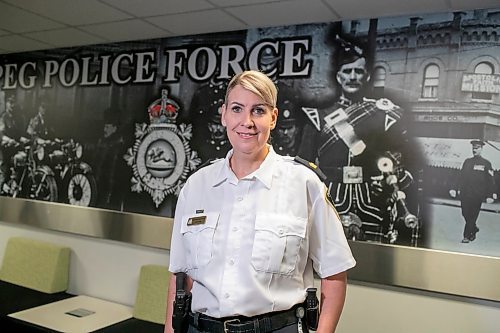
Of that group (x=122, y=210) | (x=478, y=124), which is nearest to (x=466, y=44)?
(x=478, y=124)

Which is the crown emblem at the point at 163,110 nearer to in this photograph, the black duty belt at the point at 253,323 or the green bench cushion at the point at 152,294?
the green bench cushion at the point at 152,294

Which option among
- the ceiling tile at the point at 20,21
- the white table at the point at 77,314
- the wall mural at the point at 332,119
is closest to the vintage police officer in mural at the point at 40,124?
the wall mural at the point at 332,119

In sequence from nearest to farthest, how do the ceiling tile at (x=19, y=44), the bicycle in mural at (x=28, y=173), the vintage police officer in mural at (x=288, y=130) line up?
the vintage police officer in mural at (x=288, y=130), the ceiling tile at (x=19, y=44), the bicycle in mural at (x=28, y=173)

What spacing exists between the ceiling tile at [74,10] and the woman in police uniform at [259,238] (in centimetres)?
190

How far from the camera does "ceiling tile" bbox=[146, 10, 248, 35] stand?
3.12 m

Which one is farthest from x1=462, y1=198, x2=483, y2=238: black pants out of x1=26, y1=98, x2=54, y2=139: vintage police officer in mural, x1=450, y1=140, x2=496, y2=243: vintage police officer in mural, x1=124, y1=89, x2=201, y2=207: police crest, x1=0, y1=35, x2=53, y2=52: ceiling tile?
x1=0, y1=35, x2=53, y2=52: ceiling tile

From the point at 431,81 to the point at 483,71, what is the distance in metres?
0.29

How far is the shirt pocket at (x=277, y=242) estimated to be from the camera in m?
1.57

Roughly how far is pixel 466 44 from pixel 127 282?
10.2 feet

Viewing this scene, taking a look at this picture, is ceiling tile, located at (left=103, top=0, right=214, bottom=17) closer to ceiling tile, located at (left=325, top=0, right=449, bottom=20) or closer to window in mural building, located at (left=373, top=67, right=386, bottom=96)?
ceiling tile, located at (left=325, top=0, right=449, bottom=20)

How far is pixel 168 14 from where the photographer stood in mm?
3141

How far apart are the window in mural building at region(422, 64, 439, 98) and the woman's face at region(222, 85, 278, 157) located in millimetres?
1562

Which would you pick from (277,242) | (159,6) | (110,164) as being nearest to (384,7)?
(159,6)

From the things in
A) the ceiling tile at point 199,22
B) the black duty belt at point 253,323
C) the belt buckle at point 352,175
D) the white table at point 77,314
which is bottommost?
the white table at point 77,314
